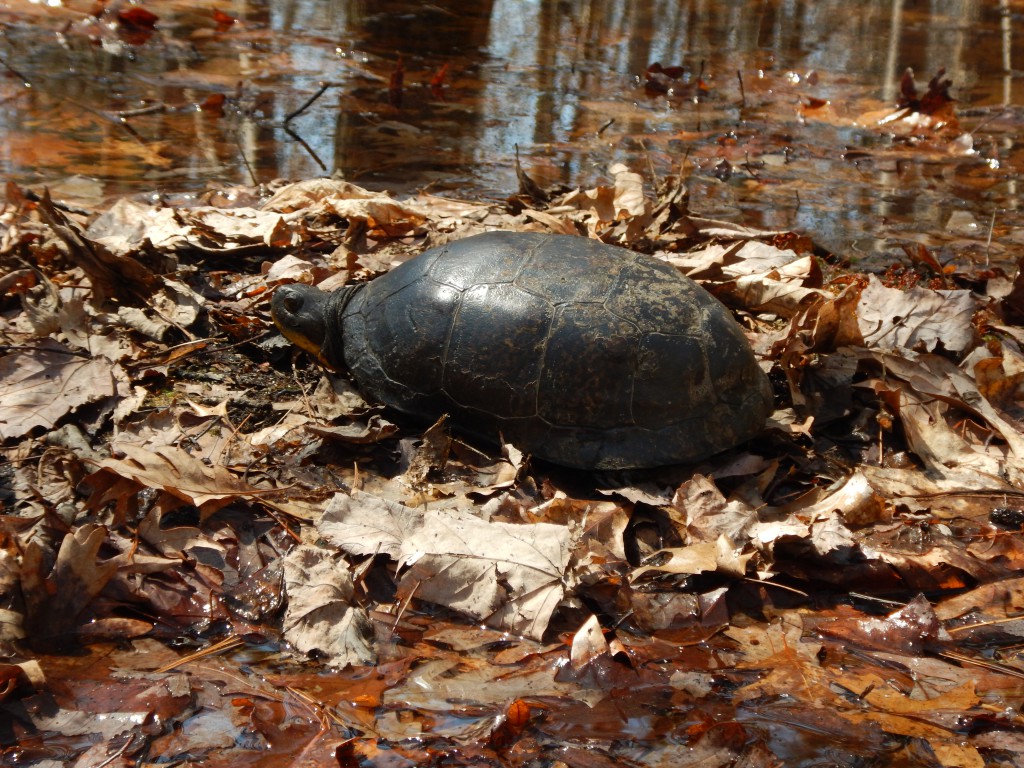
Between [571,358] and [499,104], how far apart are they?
24.6 feet

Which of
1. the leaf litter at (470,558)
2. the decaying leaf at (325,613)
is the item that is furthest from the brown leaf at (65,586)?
the decaying leaf at (325,613)

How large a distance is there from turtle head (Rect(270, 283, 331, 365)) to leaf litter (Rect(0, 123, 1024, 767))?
175 millimetres

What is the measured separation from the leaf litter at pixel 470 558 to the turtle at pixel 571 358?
0.55 ft

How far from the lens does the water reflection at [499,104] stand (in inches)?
320

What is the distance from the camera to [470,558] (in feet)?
11.2

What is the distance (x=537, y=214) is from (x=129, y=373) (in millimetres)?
2950

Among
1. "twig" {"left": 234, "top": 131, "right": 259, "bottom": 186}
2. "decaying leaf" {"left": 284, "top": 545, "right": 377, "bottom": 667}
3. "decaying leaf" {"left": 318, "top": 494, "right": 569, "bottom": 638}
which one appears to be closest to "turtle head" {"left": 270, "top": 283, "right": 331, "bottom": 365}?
"decaying leaf" {"left": 318, "top": 494, "right": 569, "bottom": 638}

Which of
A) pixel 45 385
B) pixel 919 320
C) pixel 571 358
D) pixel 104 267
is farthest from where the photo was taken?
pixel 919 320

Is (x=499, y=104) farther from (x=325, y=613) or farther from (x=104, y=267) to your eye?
(x=325, y=613)

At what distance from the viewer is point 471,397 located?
420 cm

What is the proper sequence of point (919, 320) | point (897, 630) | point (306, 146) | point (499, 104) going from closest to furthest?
point (897, 630) < point (919, 320) < point (306, 146) < point (499, 104)

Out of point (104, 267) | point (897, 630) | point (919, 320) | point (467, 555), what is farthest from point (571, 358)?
point (104, 267)

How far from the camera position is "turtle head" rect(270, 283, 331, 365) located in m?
4.69

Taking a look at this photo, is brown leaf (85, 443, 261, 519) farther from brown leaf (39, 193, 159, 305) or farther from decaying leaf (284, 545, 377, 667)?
brown leaf (39, 193, 159, 305)
